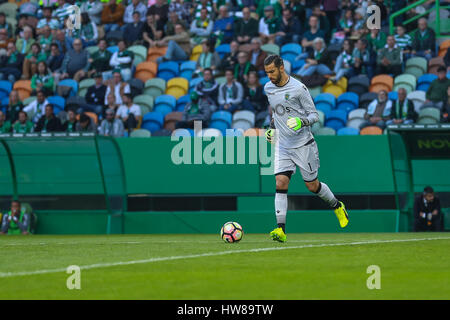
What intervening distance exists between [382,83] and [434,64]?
126 centimetres

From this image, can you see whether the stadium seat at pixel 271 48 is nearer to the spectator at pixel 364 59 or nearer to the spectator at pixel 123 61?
the spectator at pixel 364 59

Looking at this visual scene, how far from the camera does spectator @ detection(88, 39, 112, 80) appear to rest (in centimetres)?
2098

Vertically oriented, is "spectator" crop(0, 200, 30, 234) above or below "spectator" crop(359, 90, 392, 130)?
below

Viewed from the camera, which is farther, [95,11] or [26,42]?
[95,11]

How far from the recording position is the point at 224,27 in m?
21.4

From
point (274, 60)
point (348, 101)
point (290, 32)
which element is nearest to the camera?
point (274, 60)

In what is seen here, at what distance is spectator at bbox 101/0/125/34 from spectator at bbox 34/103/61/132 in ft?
15.7

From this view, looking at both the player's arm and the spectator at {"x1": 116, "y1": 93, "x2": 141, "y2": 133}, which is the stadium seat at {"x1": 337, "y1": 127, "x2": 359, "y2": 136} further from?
the player's arm

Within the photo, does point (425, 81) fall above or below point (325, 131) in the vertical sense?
above

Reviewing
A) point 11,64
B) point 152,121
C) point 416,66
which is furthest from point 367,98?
point 11,64

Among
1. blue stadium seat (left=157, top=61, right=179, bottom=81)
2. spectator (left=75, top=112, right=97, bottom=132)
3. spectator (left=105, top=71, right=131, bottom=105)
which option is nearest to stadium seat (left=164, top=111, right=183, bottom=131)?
spectator (left=105, top=71, right=131, bottom=105)

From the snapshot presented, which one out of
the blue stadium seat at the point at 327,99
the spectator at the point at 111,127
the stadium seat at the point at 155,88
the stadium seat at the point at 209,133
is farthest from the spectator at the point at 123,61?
the blue stadium seat at the point at 327,99

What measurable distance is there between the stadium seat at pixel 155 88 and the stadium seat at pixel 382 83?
5.07 metres

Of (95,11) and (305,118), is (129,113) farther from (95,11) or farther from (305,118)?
(305,118)
